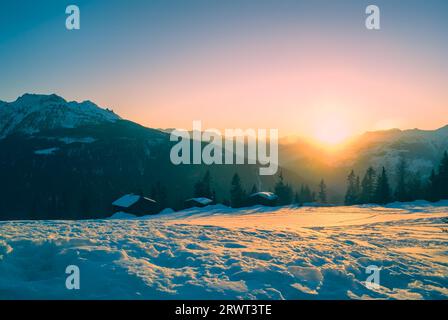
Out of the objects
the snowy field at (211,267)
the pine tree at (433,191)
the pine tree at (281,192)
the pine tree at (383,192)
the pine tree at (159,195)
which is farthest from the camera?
the pine tree at (281,192)

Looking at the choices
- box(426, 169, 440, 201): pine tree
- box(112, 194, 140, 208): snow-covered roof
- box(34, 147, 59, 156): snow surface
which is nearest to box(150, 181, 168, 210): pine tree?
box(112, 194, 140, 208): snow-covered roof

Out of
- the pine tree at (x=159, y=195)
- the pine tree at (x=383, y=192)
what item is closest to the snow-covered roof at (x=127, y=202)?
the pine tree at (x=159, y=195)

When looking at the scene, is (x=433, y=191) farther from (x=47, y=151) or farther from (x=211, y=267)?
(x=47, y=151)

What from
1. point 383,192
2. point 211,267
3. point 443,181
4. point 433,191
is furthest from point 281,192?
point 211,267

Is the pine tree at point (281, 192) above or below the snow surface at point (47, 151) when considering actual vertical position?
below

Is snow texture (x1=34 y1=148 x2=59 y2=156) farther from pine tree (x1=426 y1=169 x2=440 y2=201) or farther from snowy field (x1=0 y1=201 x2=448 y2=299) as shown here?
snowy field (x1=0 y1=201 x2=448 y2=299)

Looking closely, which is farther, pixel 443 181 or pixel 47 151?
pixel 47 151

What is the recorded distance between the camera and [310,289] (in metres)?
9.04

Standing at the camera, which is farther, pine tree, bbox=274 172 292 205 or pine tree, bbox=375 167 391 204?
pine tree, bbox=274 172 292 205

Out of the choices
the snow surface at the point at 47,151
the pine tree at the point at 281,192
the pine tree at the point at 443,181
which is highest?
the snow surface at the point at 47,151

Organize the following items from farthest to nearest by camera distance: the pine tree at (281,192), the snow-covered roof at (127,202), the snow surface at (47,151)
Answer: the snow surface at (47,151), the pine tree at (281,192), the snow-covered roof at (127,202)

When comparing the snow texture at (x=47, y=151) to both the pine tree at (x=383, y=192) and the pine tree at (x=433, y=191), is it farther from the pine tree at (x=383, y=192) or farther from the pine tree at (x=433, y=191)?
the pine tree at (x=433, y=191)
